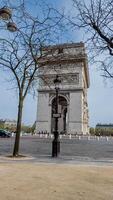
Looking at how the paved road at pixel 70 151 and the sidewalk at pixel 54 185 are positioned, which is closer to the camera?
the sidewalk at pixel 54 185

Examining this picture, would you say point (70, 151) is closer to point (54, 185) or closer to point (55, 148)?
point (55, 148)

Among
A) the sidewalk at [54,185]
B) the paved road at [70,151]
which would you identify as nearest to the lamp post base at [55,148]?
the paved road at [70,151]

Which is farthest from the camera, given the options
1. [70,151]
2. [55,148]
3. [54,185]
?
[70,151]

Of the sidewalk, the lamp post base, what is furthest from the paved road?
the sidewalk

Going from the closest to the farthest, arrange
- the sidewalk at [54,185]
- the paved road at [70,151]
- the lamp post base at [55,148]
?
the sidewalk at [54,185], the lamp post base at [55,148], the paved road at [70,151]

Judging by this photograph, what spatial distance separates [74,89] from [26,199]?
85.6 m

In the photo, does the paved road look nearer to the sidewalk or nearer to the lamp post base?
the lamp post base

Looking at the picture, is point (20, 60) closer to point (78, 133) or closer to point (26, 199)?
point (26, 199)

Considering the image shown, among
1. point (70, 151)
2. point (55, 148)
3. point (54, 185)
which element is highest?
point (70, 151)

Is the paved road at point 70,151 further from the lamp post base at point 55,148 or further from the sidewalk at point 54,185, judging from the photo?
the sidewalk at point 54,185

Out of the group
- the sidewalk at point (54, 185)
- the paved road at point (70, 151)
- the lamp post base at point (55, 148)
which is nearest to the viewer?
the sidewalk at point (54, 185)

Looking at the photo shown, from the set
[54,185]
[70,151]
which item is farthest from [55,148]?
[54,185]

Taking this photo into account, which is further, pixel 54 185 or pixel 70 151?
pixel 70 151

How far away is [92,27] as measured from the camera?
12023mm
